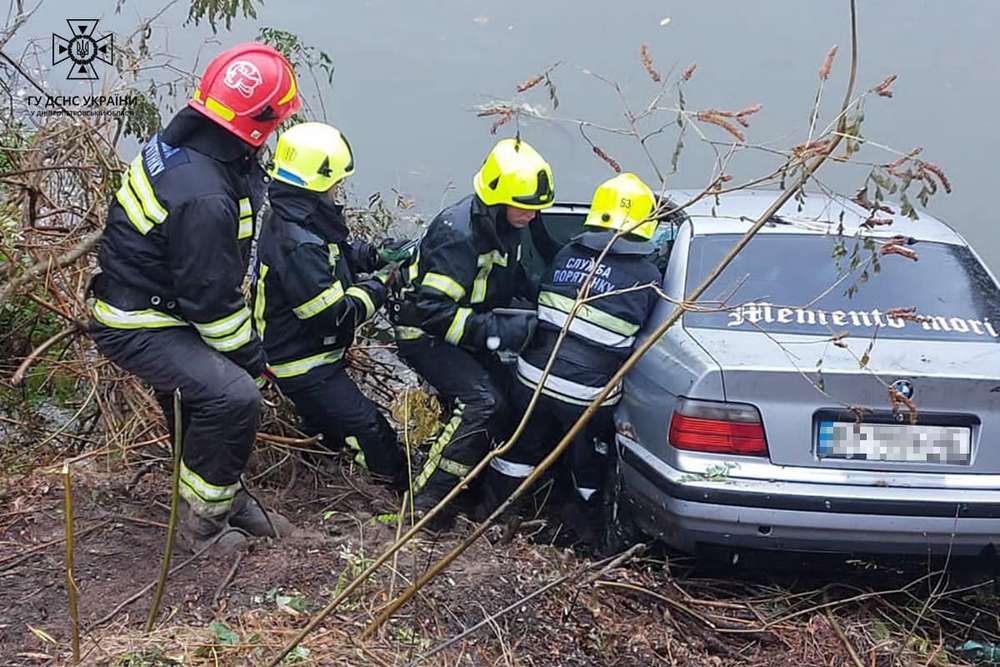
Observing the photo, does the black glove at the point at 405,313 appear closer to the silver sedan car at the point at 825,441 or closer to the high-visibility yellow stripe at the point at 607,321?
A: the high-visibility yellow stripe at the point at 607,321

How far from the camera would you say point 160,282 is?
139 inches

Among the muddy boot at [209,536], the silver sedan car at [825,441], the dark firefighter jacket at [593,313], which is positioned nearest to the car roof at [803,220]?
the dark firefighter jacket at [593,313]

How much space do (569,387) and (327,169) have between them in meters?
1.30

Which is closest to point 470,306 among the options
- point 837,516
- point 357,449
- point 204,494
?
point 357,449

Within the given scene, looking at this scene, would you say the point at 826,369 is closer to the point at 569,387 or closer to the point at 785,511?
the point at 785,511

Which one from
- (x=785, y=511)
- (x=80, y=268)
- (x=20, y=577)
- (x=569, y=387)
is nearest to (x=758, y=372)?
(x=785, y=511)

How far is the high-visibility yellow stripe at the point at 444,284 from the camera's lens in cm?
412

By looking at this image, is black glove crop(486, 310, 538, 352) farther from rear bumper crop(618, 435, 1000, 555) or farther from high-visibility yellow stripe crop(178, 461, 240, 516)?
high-visibility yellow stripe crop(178, 461, 240, 516)

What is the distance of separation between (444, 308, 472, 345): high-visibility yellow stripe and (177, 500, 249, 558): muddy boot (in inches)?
45.2

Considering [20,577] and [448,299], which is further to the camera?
[448,299]

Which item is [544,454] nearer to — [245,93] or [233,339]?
[233,339]

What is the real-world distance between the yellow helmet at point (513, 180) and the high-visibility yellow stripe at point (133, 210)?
1342mm

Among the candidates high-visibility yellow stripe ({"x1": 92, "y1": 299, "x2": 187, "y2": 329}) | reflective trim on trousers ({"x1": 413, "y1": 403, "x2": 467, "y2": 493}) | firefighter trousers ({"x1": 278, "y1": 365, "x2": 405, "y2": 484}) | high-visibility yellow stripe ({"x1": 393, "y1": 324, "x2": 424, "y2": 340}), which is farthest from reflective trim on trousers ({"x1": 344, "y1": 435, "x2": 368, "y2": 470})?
high-visibility yellow stripe ({"x1": 92, "y1": 299, "x2": 187, "y2": 329})

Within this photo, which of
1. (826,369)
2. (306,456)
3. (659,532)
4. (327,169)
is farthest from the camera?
(306,456)
